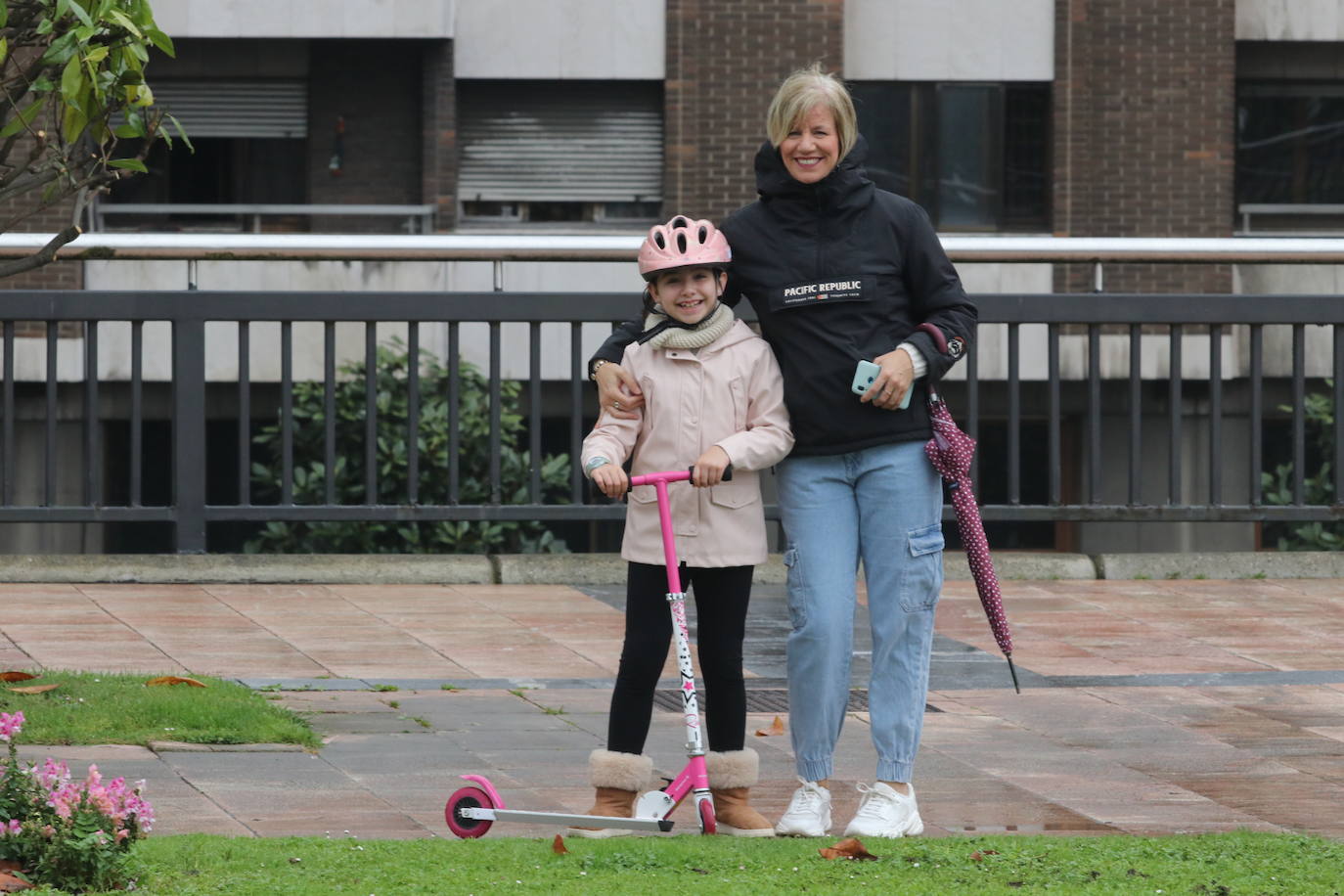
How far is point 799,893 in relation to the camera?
3.88 m

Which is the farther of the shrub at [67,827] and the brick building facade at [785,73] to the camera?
the brick building facade at [785,73]

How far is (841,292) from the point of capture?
472 centimetres

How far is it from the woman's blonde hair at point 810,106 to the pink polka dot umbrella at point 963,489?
64 centimetres

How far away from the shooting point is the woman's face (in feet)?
15.3

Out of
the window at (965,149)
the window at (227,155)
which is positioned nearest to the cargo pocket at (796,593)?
the window at (965,149)

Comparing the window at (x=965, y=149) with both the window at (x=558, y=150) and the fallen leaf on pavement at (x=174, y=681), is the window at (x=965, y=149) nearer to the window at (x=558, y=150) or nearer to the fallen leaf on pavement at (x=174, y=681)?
the window at (x=558, y=150)

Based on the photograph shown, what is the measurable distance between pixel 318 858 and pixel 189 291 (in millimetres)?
5320

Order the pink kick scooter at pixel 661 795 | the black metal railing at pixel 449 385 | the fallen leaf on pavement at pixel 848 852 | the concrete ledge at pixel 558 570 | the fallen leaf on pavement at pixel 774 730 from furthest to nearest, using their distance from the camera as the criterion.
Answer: the concrete ledge at pixel 558 570, the black metal railing at pixel 449 385, the fallen leaf on pavement at pixel 774 730, the pink kick scooter at pixel 661 795, the fallen leaf on pavement at pixel 848 852

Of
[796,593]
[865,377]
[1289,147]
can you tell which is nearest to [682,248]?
[865,377]

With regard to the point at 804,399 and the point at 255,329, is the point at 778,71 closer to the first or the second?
the point at 255,329

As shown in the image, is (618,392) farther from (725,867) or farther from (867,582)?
(725,867)

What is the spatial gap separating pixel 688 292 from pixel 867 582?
0.77 meters

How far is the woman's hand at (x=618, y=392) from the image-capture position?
4672 mm

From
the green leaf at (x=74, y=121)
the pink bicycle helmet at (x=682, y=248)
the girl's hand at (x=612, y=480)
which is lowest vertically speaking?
the girl's hand at (x=612, y=480)
